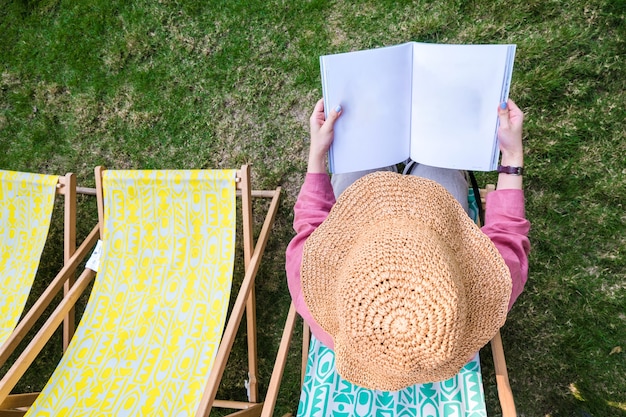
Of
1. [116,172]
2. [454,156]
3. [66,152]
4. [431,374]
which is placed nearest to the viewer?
[431,374]

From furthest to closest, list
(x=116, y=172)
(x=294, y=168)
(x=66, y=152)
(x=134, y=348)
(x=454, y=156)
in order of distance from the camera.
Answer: (x=66, y=152), (x=294, y=168), (x=116, y=172), (x=134, y=348), (x=454, y=156)

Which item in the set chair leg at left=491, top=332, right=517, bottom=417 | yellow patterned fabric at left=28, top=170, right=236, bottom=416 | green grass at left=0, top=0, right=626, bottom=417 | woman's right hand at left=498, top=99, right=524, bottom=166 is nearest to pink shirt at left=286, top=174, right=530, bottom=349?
woman's right hand at left=498, top=99, right=524, bottom=166

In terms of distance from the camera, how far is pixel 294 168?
7.45ft

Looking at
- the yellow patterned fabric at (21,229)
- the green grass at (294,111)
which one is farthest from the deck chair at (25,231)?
the green grass at (294,111)

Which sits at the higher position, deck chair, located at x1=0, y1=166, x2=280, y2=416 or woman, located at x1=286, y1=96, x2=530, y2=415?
woman, located at x1=286, y1=96, x2=530, y2=415

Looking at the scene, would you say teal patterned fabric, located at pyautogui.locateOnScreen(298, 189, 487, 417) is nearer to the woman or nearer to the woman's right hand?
the woman

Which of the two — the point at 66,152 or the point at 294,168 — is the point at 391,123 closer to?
the point at 294,168

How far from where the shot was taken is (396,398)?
1.41 meters

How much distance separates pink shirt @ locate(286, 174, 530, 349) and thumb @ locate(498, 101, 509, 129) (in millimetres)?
196

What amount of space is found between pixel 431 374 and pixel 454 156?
2.25 feet

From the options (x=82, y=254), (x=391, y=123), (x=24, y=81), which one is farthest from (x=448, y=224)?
(x=24, y=81)

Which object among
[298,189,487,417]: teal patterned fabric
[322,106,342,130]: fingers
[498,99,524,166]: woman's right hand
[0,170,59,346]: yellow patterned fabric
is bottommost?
[298,189,487,417]: teal patterned fabric

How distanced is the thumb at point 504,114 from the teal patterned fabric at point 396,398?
2.30 ft

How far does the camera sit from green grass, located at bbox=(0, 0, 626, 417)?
1.94 metres
